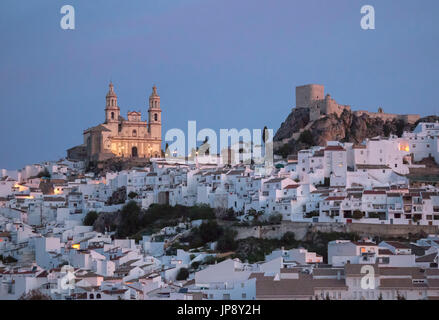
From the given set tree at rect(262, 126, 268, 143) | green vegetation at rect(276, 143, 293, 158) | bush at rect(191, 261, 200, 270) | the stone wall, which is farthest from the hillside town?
tree at rect(262, 126, 268, 143)

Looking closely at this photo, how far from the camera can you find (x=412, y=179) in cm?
5388

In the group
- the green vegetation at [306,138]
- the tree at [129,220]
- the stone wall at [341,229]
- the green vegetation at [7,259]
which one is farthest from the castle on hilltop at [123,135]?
the stone wall at [341,229]

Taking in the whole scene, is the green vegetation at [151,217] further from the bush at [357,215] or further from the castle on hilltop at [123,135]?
the castle on hilltop at [123,135]

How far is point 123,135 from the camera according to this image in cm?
7125

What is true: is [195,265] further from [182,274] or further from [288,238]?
[288,238]

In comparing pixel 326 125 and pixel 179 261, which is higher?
pixel 326 125

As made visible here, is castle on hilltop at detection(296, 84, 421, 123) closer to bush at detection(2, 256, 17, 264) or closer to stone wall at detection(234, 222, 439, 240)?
stone wall at detection(234, 222, 439, 240)

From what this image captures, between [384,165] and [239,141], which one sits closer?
[384,165]

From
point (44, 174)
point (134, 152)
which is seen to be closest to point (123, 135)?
point (134, 152)

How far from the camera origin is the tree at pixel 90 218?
5691 centimetres
